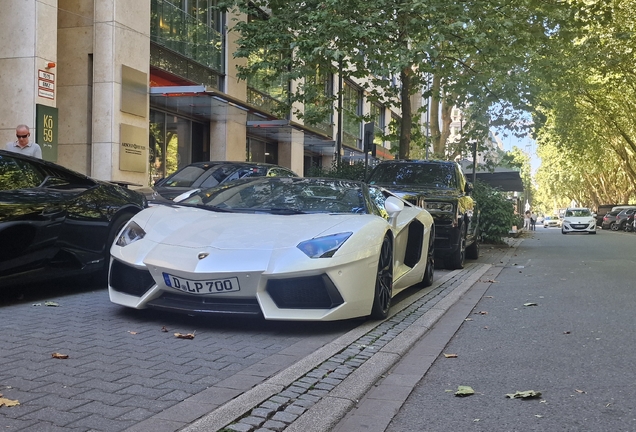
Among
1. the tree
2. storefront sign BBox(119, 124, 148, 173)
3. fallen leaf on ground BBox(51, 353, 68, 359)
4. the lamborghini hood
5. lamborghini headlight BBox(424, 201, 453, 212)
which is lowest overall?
fallen leaf on ground BBox(51, 353, 68, 359)

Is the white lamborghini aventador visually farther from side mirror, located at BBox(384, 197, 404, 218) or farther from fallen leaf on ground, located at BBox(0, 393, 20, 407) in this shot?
fallen leaf on ground, located at BBox(0, 393, 20, 407)

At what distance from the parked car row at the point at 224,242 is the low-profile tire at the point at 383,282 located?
1 centimetres

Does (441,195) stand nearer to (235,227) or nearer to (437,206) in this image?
(437,206)

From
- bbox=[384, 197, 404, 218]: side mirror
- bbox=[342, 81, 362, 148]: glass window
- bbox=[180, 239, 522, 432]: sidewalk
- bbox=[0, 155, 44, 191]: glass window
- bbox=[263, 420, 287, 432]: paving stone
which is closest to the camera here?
bbox=[263, 420, 287, 432]: paving stone

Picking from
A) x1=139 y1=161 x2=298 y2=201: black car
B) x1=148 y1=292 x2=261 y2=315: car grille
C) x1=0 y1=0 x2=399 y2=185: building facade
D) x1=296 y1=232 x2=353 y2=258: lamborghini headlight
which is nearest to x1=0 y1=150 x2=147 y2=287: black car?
x1=148 y1=292 x2=261 y2=315: car grille

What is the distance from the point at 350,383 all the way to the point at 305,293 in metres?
1.21

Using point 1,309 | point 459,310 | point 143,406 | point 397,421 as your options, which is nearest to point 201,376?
point 143,406

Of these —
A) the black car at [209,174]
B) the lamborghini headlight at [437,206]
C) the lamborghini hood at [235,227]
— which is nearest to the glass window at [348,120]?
the black car at [209,174]

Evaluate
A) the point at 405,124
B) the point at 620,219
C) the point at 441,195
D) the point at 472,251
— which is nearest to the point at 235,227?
the point at 441,195

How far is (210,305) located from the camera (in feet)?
16.8

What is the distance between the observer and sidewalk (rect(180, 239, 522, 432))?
10.8 feet

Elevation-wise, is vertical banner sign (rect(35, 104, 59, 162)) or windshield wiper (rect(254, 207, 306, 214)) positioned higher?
vertical banner sign (rect(35, 104, 59, 162))

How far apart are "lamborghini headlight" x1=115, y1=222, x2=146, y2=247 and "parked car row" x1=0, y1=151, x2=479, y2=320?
0.01 metres

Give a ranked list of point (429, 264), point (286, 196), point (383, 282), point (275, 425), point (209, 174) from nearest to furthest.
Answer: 1. point (275, 425)
2. point (383, 282)
3. point (286, 196)
4. point (429, 264)
5. point (209, 174)
